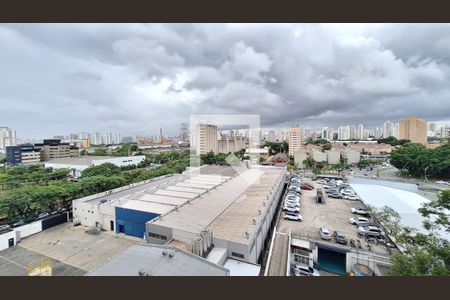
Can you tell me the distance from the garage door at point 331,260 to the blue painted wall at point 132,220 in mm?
4585

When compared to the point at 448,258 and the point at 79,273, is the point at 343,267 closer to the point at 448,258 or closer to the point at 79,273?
the point at 448,258

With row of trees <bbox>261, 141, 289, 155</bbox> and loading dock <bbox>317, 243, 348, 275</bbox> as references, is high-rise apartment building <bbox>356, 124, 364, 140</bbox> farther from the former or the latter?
loading dock <bbox>317, 243, 348, 275</bbox>

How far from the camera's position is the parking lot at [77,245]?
192 inches

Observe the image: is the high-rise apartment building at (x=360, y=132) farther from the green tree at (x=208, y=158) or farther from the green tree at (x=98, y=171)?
the green tree at (x=98, y=171)

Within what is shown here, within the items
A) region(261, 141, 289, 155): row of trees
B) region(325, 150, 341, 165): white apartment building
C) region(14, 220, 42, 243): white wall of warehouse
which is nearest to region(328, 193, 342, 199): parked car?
region(325, 150, 341, 165): white apartment building

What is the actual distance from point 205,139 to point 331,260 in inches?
522

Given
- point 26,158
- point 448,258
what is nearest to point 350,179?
point 448,258

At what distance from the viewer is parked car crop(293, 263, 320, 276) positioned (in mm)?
4530

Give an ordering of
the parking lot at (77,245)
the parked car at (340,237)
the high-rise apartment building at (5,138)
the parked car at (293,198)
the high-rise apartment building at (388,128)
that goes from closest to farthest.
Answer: the parking lot at (77,245)
the parked car at (340,237)
the parked car at (293,198)
the high-rise apartment building at (5,138)
the high-rise apartment building at (388,128)

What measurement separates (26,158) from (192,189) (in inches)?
900

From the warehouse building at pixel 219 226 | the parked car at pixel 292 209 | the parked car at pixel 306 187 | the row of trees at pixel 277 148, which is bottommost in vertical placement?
the parked car at pixel 292 209

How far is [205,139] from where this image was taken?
56.4 feet

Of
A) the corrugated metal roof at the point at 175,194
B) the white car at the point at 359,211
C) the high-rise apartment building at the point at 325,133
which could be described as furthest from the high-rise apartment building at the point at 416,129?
the corrugated metal roof at the point at 175,194


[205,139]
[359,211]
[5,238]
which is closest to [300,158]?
[205,139]
